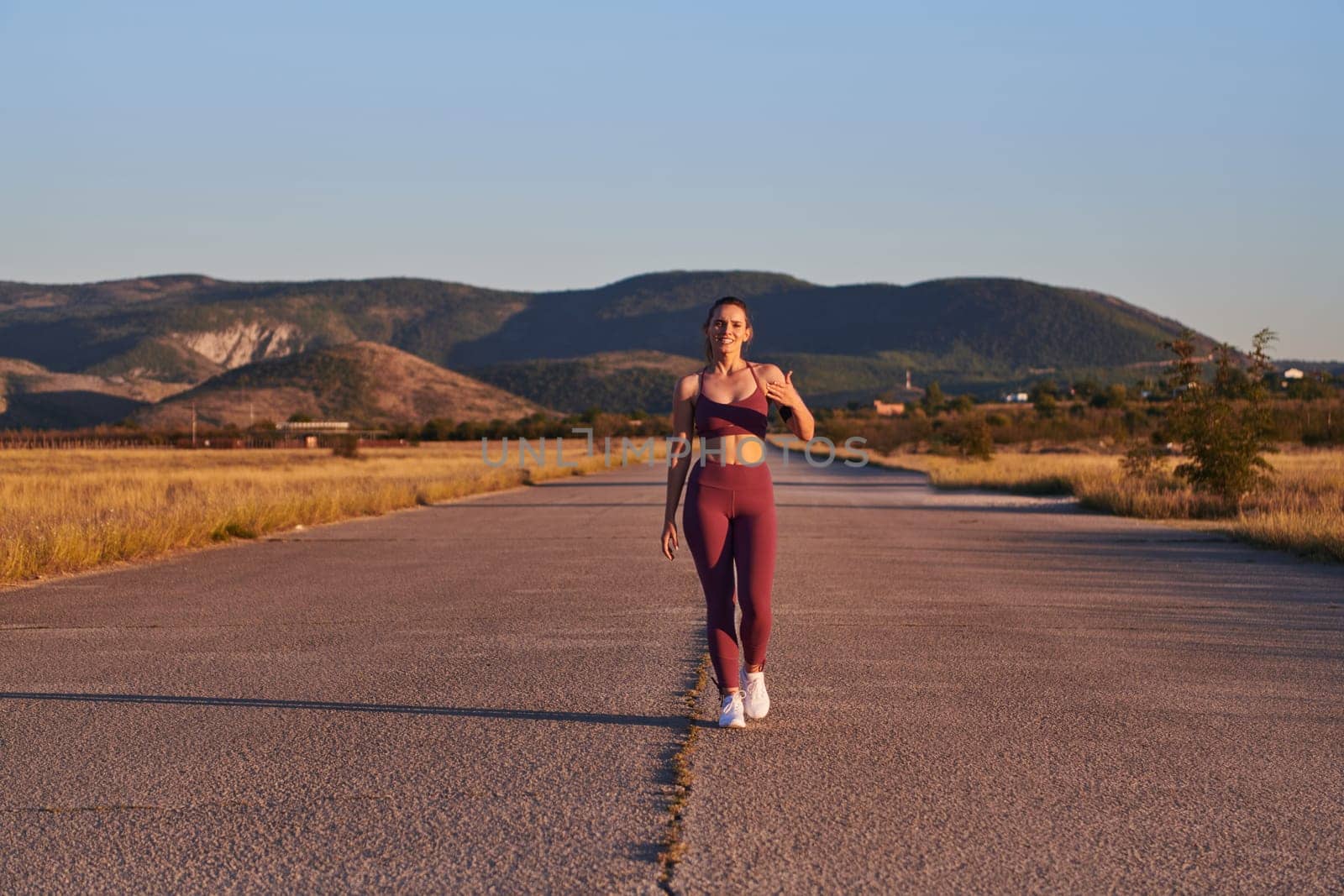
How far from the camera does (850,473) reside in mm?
51969

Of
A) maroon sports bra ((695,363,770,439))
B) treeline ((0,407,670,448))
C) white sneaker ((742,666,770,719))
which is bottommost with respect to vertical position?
treeline ((0,407,670,448))

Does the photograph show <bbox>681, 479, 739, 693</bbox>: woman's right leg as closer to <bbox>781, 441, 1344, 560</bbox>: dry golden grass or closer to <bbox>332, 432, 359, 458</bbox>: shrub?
<bbox>781, 441, 1344, 560</bbox>: dry golden grass

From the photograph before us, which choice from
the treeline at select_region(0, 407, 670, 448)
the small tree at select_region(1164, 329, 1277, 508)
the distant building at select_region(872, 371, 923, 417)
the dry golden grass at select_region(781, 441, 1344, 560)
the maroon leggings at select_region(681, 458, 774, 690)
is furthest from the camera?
the distant building at select_region(872, 371, 923, 417)

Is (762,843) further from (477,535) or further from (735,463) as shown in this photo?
(477,535)

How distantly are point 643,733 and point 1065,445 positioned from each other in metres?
74.6

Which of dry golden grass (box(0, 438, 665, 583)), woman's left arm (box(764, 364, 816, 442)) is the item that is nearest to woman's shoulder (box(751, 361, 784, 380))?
woman's left arm (box(764, 364, 816, 442))

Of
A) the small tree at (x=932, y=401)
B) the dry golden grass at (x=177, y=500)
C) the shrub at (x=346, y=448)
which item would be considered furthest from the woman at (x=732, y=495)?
the small tree at (x=932, y=401)

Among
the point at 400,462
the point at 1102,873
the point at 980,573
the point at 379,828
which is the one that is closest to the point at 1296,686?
the point at 1102,873

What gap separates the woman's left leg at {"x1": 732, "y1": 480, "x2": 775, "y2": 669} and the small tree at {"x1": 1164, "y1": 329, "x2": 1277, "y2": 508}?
67.1ft

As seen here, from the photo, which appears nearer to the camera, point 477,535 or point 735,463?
point 735,463

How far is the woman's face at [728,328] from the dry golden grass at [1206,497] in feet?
38.0

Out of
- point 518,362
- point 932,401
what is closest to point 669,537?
point 932,401

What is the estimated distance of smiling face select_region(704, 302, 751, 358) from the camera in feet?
23.6

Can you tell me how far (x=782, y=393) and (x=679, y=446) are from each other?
0.67 metres
